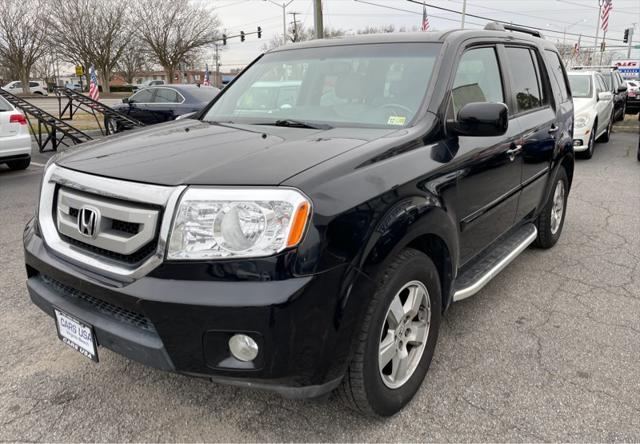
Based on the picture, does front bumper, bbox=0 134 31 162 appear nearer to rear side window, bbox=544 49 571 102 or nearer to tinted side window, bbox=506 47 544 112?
tinted side window, bbox=506 47 544 112

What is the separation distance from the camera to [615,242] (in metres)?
5.00

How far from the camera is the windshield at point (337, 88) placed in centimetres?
287

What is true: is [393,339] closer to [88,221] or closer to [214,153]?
[214,153]

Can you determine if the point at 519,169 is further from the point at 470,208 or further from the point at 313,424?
the point at 313,424

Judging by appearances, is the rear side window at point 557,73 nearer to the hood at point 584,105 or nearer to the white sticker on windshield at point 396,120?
the white sticker on windshield at point 396,120

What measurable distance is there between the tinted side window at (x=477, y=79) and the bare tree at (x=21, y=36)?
42.1 m

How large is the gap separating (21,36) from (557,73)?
45.4 metres

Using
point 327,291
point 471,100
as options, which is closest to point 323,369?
point 327,291

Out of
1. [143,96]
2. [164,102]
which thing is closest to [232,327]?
[164,102]

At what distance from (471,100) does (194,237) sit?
2.00 metres

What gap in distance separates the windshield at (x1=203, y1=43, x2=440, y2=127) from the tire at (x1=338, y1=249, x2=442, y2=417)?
84 cm

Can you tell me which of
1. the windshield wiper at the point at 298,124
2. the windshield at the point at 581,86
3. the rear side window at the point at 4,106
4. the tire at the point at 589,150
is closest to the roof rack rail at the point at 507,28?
the windshield wiper at the point at 298,124

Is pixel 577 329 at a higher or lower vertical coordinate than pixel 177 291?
lower

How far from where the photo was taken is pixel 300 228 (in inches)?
73.1
